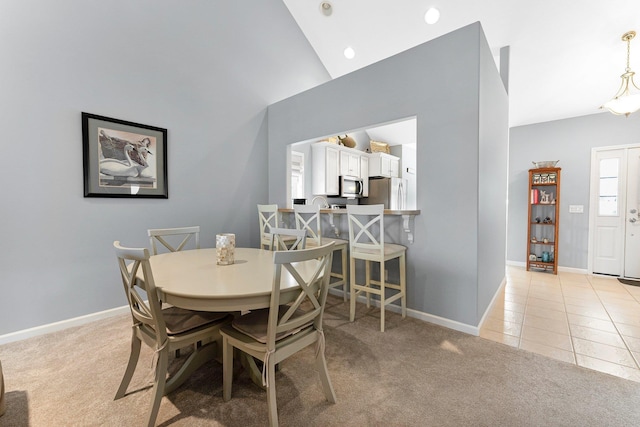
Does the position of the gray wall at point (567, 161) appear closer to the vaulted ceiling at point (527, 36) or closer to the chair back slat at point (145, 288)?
the vaulted ceiling at point (527, 36)

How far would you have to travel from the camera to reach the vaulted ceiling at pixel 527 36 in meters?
2.89

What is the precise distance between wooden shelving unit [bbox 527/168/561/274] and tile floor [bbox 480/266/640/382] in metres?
0.63

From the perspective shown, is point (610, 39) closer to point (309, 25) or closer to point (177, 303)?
point (309, 25)

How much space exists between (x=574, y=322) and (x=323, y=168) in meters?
3.80

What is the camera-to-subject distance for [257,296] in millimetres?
1289

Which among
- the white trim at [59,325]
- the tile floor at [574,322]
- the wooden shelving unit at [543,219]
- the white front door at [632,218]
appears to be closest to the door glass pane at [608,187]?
the white front door at [632,218]

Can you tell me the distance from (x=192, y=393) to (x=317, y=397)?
30.0 inches

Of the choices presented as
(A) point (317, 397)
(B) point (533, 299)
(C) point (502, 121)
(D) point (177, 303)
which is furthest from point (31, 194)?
(B) point (533, 299)

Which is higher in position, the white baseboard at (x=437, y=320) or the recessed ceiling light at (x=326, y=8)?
the recessed ceiling light at (x=326, y=8)

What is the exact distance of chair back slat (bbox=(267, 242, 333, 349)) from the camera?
1267 millimetres

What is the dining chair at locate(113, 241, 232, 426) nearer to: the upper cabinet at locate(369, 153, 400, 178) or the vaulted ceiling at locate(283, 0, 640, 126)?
the vaulted ceiling at locate(283, 0, 640, 126)

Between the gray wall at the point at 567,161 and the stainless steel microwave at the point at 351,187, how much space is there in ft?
9.23

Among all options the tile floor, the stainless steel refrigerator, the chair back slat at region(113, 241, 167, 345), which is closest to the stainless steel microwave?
the stainless steel refrigerator

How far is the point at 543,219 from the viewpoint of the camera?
4789mm
